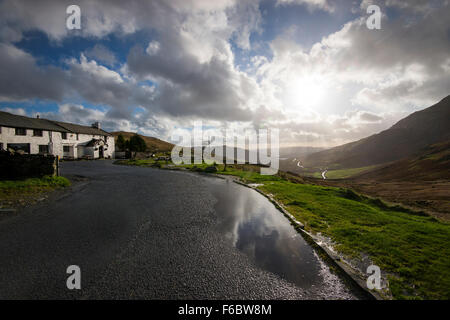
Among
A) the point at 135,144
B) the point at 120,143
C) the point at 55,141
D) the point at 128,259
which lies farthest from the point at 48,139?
the point at 128,259

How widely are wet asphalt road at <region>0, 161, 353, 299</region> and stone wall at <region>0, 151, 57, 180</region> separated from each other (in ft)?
25.4

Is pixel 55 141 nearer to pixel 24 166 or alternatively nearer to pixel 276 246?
pixel 24 166

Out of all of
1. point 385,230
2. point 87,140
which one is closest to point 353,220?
point 385,230

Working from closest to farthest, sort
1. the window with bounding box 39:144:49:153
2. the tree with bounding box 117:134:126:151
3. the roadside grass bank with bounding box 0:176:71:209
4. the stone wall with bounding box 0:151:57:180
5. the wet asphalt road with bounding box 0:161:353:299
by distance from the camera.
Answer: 1. the wet asphalt road with bounding box 0:161:353:299
2. the roadside grass bank with bounding box 0:176:71:209
3. the stone wall with bounding box 0:151:57:180
4. the window with bounding box 39:144:49:153
5. the tree with bounding box 117:134:126:151

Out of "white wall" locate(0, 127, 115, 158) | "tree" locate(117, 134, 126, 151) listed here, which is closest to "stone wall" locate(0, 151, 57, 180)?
"white wall" locate(0, 127, 115, 158)

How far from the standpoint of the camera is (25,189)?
486 inches

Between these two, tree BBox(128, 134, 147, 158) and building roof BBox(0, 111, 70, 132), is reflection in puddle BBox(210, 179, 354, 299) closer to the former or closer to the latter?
building roof BBox(0, 111, 70, 132)

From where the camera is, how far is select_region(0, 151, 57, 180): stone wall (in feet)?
45.4

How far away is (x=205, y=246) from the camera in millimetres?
6402

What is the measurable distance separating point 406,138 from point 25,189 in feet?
642

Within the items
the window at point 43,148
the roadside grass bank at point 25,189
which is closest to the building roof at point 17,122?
the window at point 43,148
